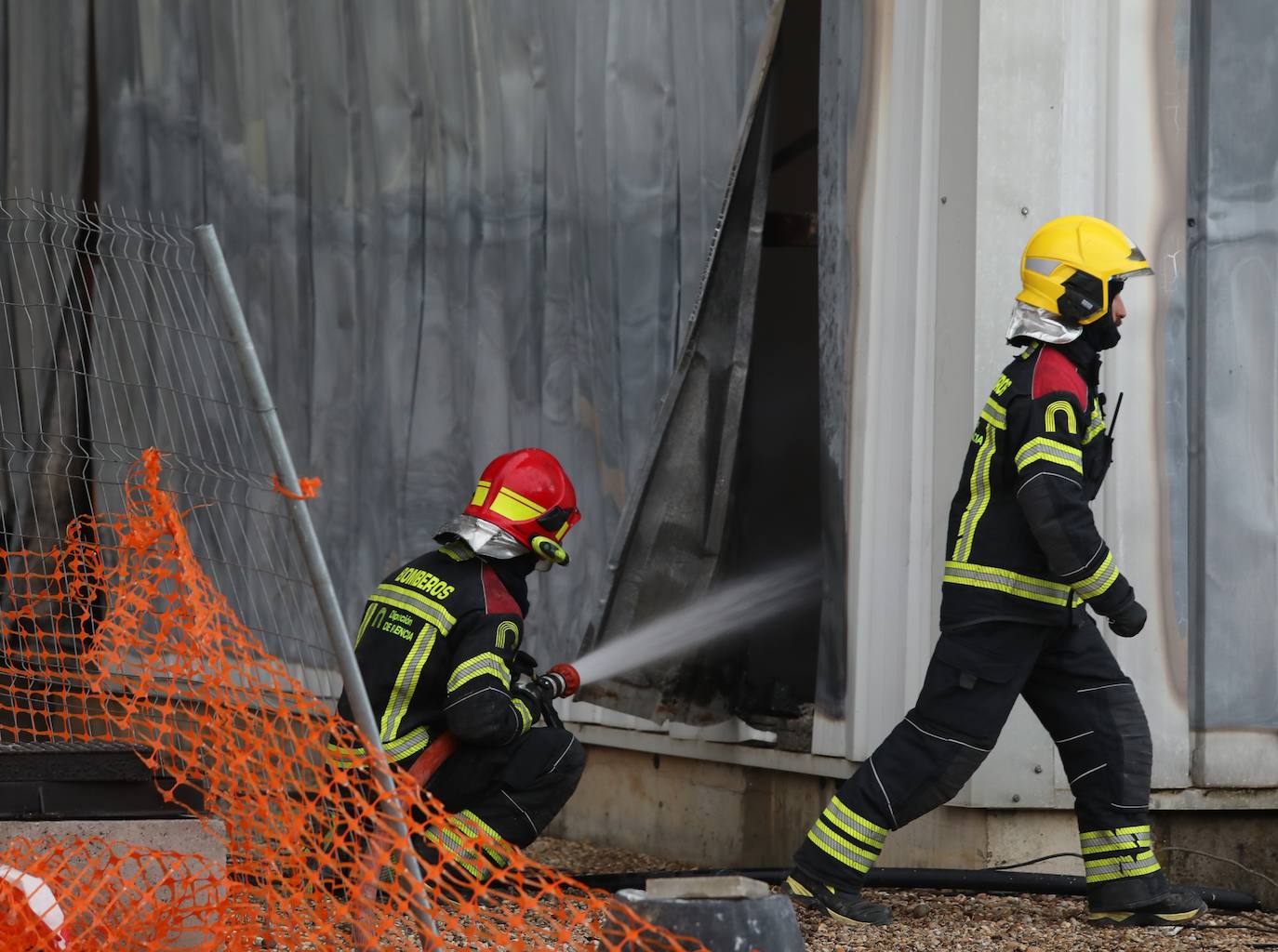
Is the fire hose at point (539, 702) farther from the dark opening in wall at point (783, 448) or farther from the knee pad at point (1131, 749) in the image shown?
the knee pad at point (1131, 749)

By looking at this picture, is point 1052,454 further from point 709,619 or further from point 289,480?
point 289,480

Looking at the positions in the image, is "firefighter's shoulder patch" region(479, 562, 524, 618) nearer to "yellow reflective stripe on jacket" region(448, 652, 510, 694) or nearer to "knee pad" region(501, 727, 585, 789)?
"yellow reflective stripe on jacket" region(448, 652, 510, 694)

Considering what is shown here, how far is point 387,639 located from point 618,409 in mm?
1596

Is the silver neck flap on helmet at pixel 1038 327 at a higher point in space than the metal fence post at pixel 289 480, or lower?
higher

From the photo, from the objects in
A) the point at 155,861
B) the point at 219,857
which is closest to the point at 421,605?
the point at 219,857

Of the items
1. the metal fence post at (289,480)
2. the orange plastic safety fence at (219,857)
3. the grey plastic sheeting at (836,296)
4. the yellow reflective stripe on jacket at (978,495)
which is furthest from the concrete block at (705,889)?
the grey plastic sheeting at (836,296)

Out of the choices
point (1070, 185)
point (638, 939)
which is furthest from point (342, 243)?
point (638, 939)

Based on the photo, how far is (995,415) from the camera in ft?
16.3

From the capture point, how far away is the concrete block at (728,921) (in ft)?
10.9

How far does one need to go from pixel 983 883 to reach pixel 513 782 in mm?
1415

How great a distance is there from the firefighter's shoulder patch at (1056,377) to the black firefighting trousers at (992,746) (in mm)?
630

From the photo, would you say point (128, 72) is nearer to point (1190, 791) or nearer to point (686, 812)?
point (686, 812)

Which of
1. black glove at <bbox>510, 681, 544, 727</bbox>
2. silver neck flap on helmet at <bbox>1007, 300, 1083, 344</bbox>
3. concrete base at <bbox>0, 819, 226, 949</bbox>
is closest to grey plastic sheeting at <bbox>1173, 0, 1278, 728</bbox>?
silver neck flap on helmet at <bbox>1007, 300, 1083, 344</bbox>

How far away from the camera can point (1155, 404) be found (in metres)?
5.55
